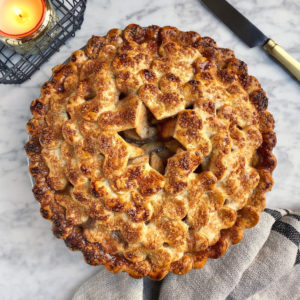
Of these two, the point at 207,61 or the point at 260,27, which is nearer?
→ the point at 207,61

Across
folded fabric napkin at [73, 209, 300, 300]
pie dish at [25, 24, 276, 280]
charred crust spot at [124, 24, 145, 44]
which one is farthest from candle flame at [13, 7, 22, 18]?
folded fabric napkin at [73, 209, 300, 300]

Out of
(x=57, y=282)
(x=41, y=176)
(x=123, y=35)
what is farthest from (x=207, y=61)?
(x=57, y=282)

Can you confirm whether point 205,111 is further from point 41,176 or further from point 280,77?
point 280,77

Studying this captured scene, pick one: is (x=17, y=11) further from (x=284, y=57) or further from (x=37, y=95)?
(x=284, y=57)

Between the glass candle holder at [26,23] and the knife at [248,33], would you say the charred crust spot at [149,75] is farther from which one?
the knife at [248,33]

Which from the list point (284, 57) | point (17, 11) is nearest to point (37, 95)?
point (17, 11)

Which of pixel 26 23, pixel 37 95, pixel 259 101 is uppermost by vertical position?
pixel 259 101

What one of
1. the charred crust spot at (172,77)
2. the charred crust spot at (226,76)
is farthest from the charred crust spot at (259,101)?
the charred crust spot at (172,77)
